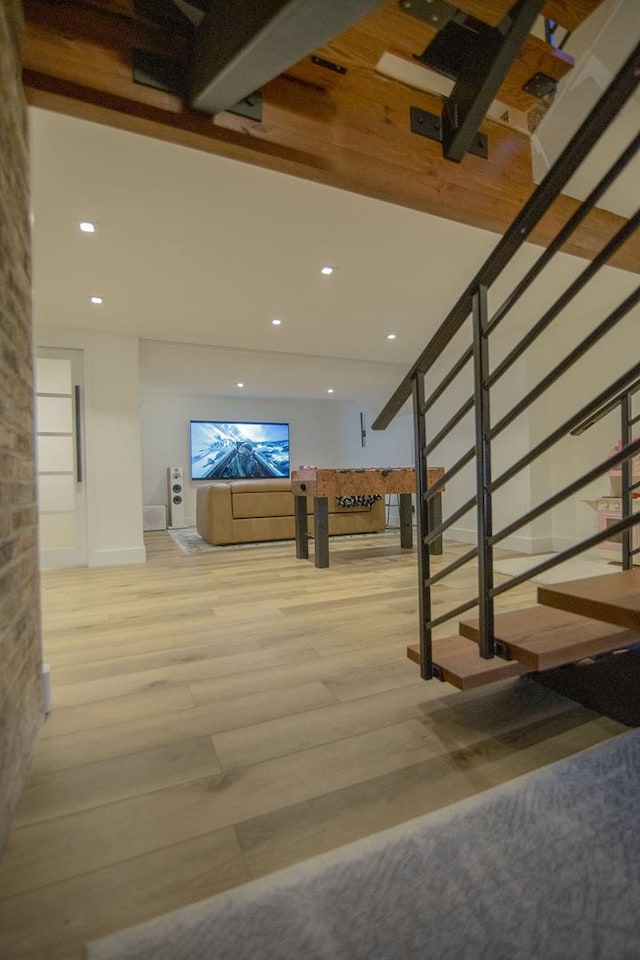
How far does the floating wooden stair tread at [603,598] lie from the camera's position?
100cm

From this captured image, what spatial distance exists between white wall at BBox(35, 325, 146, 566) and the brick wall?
293 cm

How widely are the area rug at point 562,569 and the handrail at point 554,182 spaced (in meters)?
2.39

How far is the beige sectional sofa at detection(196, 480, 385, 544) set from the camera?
4.77 metres

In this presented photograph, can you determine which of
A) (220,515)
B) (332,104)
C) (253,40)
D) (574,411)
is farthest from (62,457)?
(574,411)

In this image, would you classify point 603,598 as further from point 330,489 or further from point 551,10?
point 330,489

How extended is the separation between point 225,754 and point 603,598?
3.53 ft

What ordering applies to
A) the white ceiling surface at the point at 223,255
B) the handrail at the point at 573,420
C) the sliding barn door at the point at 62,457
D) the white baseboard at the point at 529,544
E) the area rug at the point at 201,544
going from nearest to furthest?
the handrail at the point at 573,420, the white ceiling surface at the point at 223,255, the sliding barn door at the point at 62,457, the white baseboard at the point at 529,544, the area rug at the point at 201,544

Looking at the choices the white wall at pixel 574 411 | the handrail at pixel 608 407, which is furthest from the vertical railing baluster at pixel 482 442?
the white wall at pixel 574 411

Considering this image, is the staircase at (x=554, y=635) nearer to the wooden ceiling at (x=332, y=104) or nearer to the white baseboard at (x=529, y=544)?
the wooden ceiling at (x=332, y=104)

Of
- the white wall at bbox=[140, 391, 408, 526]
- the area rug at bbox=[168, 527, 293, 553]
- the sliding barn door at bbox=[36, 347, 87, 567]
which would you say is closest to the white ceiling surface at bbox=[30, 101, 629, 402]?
the sliding barn door at bbox=[36, 347, 87, 567]

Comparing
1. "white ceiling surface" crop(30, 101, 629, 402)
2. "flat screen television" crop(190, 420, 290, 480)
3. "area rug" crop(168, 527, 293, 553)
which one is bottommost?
"area rug" crop(168, 527, 293, 553)

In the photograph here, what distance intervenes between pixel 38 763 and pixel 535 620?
148 cm

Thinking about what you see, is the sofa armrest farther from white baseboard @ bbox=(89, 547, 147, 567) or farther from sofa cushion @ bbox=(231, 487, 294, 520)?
white baseboard @ bbox=(89, 547, 147, 567)

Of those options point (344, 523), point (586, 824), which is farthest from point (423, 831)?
point (344, 523)
